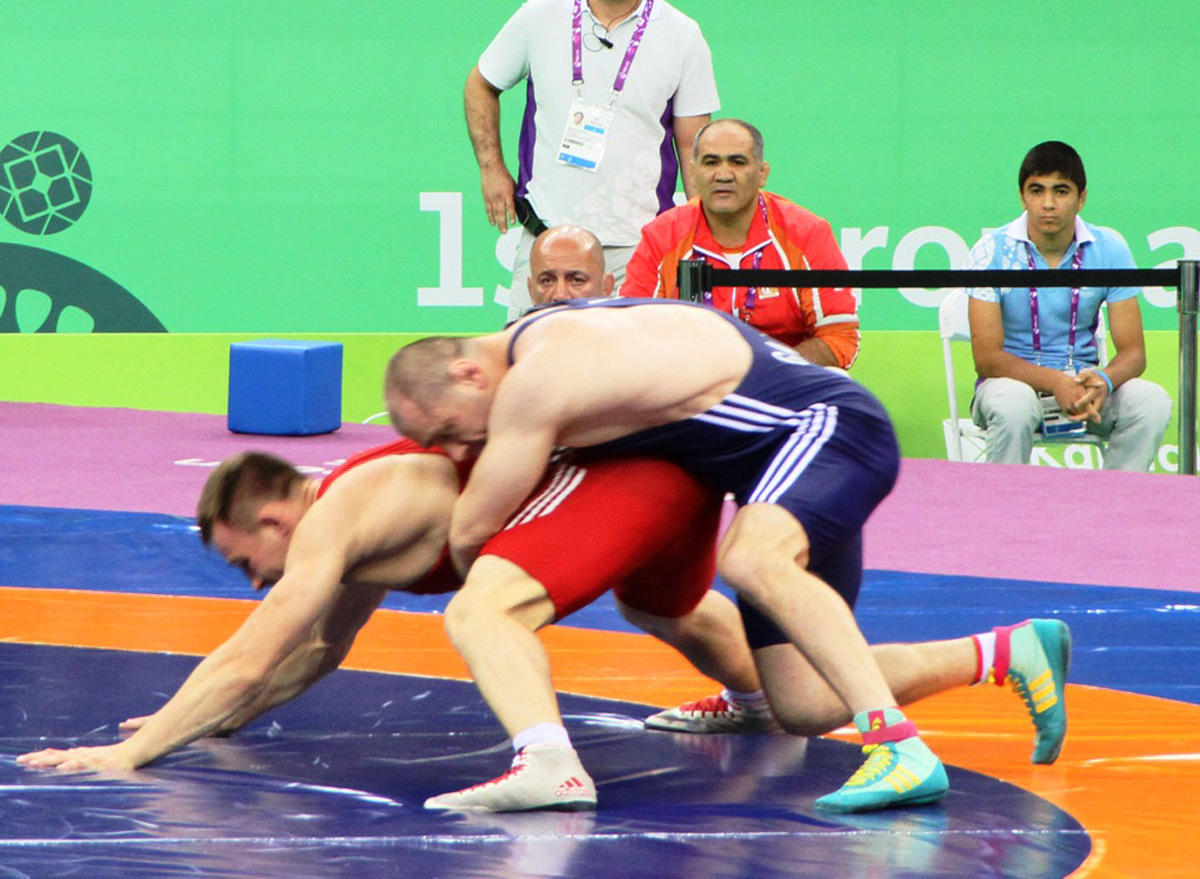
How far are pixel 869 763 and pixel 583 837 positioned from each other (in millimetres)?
430

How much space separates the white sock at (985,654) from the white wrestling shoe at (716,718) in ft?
1.21

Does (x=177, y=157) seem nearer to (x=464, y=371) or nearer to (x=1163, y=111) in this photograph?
(x=1163, y=111)

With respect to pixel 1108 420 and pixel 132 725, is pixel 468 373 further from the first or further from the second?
pixel 1108 420

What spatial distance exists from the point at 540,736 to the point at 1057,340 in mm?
3941

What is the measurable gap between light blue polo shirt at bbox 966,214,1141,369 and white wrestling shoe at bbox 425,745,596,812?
3849mm

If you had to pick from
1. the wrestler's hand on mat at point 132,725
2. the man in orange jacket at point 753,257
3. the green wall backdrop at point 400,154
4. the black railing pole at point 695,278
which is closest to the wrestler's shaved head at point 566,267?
the black railing pole at point 695,278

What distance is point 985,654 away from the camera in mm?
3025

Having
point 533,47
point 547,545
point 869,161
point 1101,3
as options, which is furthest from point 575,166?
point 547,545

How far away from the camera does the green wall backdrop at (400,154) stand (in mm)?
7383

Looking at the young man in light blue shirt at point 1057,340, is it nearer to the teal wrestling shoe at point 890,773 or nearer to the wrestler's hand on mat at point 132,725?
the teal wrestling shoe at point 890,773

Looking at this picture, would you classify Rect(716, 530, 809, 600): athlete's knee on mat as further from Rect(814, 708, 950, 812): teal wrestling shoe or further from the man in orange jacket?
the man in orange jacket

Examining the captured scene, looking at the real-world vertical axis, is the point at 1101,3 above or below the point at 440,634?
above

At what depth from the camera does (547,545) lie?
111 inches

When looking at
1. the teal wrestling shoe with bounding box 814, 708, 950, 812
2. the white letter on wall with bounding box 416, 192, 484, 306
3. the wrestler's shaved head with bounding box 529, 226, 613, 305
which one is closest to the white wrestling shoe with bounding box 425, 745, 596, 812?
the teal wrestling shoe with bounding box 814, 708, 950, 812
